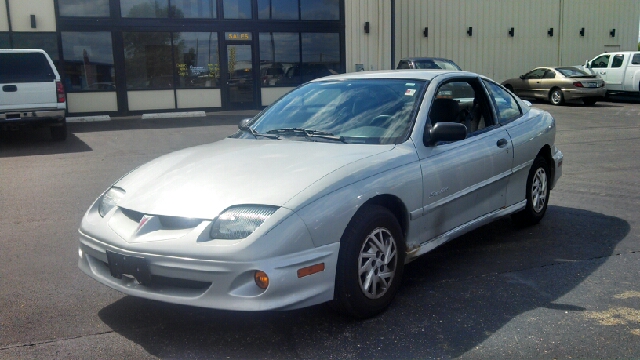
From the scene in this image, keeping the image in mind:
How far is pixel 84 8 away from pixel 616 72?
18.2m

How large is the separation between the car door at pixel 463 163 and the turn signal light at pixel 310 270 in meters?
1.14

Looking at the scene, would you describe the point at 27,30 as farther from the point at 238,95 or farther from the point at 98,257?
the point at 98,257

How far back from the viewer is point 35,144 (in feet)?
43.5

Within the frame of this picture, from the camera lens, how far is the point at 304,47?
21.9 metres

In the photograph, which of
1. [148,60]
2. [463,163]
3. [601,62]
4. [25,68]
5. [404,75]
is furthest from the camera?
[601,62]

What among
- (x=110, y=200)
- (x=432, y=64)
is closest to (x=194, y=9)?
(x=432, y=64)

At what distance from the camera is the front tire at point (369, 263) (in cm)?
382

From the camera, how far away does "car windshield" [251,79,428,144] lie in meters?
4.70

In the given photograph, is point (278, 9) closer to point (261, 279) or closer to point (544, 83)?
point (544, 83)

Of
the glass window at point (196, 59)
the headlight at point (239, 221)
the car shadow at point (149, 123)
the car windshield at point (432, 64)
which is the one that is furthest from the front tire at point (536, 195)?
the glass window at point (196, 59)

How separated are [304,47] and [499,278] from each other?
58.8ft

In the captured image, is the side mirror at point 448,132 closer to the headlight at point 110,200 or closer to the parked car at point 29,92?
the headlight at point 110,200

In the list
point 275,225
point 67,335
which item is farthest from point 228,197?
point 67,335

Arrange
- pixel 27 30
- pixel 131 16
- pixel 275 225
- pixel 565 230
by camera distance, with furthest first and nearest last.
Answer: pixel 131 16 → pixel 27 30 → pixel 565 230 → pixel 275 225
